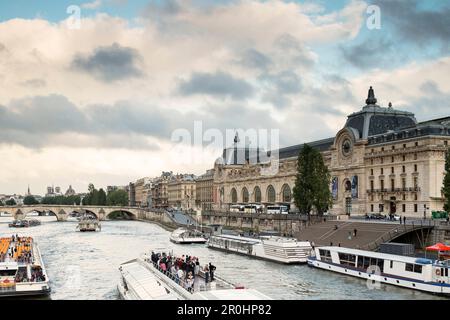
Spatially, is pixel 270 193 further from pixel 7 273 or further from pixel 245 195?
pixel 7 273

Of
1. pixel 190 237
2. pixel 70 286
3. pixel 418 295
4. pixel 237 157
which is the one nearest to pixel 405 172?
pixel 190 237

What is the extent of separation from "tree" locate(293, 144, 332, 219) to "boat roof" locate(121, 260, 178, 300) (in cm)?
3777

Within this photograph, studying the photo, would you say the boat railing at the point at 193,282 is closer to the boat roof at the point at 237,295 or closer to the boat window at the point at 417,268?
the boat roof at the point at 237,295

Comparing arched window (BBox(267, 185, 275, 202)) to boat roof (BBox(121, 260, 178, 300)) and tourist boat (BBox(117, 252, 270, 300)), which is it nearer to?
tourist boat (BBox(117, 252, 270, 300))

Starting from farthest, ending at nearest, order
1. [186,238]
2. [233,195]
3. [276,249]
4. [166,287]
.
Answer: [233,195], [186,238], [276,249], [166,287]

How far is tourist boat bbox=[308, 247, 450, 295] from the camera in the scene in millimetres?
37531

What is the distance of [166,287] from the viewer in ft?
98.1

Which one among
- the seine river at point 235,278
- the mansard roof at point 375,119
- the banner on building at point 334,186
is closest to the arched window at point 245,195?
the banner on building at point 334,186

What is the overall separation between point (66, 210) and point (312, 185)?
11705cm

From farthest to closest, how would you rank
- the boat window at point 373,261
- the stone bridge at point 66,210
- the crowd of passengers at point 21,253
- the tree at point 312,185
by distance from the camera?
the stone bridge at point 66,210
the tree at point 312,185
the crowd of passengers at point 21,253
the boat window at point 373,261

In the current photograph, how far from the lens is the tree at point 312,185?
75125 millimetres

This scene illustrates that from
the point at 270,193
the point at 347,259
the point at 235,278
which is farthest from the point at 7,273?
the point at 270,193

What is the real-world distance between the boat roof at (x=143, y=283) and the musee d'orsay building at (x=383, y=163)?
45229 millimetres

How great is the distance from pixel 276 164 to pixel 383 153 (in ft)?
132
